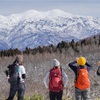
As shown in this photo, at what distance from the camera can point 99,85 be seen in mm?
22391

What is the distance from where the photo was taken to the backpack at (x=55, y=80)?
37.2 feet

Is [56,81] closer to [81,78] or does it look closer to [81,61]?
[81,78]

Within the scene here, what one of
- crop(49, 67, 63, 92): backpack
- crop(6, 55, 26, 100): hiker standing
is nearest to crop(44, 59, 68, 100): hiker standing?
crop(49, 67, 63, 92): backpack

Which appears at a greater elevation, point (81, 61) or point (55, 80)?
point (81, 61)

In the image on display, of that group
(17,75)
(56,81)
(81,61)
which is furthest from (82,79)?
(17,75)

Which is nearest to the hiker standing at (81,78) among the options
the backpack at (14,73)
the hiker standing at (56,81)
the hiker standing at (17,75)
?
the hiker standing at (56,81)

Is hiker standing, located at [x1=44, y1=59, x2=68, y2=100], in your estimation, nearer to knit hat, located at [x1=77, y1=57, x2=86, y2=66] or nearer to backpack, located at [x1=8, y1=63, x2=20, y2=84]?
knit hat, located at [x1=77, y1=57, x2=86, y2=66]

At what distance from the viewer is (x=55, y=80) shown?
1139cm

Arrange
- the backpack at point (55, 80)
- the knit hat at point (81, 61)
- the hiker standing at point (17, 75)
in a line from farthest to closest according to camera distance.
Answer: the hiker standing at point (17, 75) < the backpack at point (55, 80) < the knit hat at point (81, 61)

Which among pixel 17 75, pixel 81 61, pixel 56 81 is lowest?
pixel 56 81

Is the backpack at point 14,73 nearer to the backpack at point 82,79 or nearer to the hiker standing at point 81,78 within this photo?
the hiker standing at point 81,78

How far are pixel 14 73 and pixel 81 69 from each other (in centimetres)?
214

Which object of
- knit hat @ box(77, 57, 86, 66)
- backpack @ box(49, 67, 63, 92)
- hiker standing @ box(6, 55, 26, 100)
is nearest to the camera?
knit hat @ box(77, 57, 86, 66)

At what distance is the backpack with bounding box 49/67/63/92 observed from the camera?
11.3 meters
